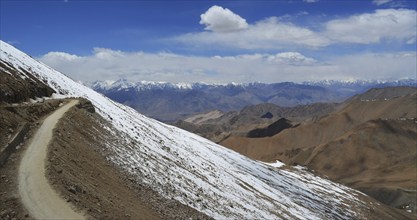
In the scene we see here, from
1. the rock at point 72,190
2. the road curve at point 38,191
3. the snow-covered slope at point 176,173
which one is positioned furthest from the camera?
the snow-covered slope at point 176,173

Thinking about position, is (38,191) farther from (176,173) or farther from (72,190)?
(176,173)

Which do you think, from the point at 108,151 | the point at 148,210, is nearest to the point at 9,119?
the point at 108,151

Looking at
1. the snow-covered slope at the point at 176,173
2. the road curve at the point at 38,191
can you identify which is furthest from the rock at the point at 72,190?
the snow-covered slope at the point at 176,173

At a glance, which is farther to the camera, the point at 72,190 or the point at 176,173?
the point at 176,173


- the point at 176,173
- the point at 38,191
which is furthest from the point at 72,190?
the point at 176,173

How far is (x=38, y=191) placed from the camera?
73.7 ft

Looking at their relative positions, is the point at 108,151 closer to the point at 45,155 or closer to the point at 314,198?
the point at 45,155

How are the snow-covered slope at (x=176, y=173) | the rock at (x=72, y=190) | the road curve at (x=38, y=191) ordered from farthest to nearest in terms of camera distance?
the snow-covered slope at (x=176, y=173) < the rock at (x=72, y=190) < the road curve at (x=38, y=191)

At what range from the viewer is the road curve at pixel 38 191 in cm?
2066

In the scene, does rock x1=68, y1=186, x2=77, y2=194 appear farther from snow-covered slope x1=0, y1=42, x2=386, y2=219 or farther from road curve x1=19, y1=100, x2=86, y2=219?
snow-covered slope x1=0, y1=42, x2=386, y2=219

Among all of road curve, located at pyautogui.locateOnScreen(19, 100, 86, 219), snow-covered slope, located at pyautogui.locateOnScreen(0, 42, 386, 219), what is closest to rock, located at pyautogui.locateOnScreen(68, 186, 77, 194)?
road curve, located at pyautogui.locateOnScreen(19, 100, 86, 219)

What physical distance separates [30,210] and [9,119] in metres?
14.2

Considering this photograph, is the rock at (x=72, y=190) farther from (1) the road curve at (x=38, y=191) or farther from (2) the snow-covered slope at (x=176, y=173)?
(2) the snow-covered slope at (x=176, y=173)

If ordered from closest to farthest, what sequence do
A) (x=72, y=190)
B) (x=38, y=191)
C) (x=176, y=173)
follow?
(x=38, y=191) < (x=72, y=190) < (x=176, y=173)
